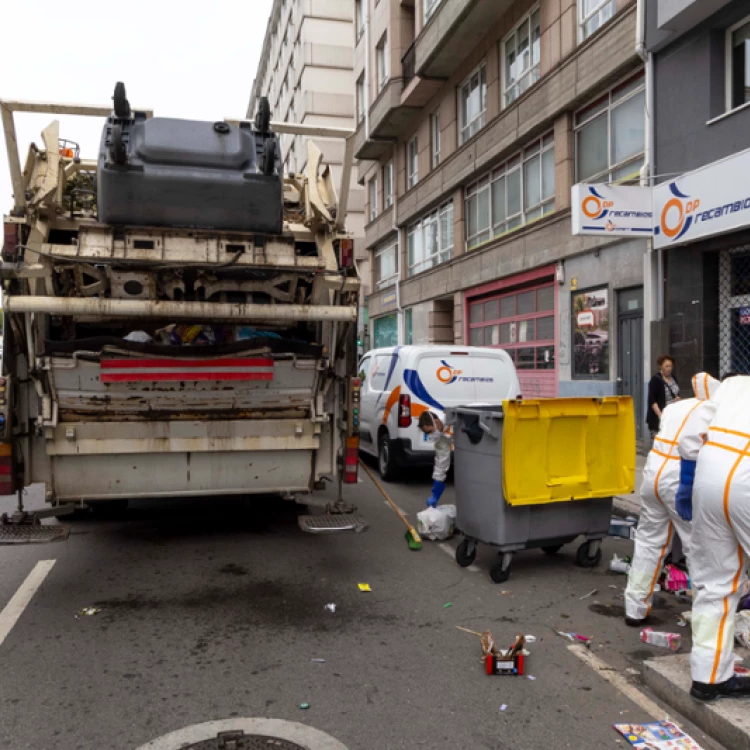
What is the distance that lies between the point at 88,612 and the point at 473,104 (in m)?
A: 17.5

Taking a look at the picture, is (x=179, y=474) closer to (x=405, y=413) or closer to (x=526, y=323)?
(x=405, y=413)

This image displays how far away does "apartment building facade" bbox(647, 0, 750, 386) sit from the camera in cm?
1017

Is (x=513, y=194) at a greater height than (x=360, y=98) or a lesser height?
lesser

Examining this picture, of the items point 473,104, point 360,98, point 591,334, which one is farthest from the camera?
point 360,98

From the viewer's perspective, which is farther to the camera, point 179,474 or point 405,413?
point 405,413

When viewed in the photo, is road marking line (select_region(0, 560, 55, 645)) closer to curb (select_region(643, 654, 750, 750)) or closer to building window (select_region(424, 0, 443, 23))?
curb (select_region(643, 654, 750, 750))

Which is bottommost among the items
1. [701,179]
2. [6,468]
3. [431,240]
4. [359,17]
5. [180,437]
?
[6,468]

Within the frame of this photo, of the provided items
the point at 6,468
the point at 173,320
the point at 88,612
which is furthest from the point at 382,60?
the point at 88,612

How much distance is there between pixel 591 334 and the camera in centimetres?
1373

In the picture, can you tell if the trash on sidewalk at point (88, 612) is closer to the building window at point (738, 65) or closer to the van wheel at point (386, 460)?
the van wheel at point (386, 460)

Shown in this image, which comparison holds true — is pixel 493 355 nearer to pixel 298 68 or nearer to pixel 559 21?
pixel 559 21

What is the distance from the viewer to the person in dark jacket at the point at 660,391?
9.61 metres

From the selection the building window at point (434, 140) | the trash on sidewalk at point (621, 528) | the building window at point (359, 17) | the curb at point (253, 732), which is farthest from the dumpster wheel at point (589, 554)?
the building window at point (359, 17)

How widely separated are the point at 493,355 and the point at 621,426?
404 cm
